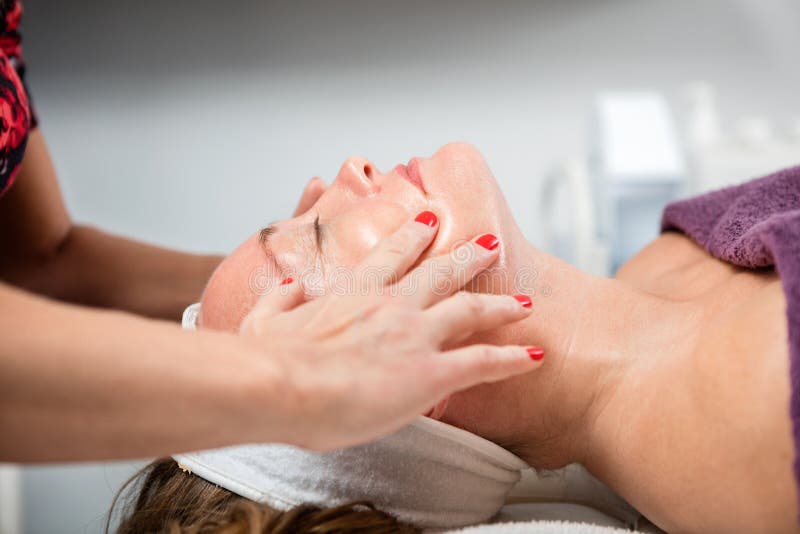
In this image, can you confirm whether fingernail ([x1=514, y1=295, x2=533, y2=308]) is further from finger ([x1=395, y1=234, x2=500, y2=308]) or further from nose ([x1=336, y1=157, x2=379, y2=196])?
nose ([x1=336, y1=157, x2=379, y2=196])

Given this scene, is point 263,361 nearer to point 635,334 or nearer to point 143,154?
point 635,334

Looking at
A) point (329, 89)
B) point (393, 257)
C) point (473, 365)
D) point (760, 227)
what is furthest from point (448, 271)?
point (329, 89)

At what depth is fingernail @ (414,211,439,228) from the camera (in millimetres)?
905

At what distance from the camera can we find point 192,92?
81.4 inches

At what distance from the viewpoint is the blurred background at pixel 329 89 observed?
6.64 ft

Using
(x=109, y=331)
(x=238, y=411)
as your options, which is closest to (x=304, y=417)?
(x=238, y=411)

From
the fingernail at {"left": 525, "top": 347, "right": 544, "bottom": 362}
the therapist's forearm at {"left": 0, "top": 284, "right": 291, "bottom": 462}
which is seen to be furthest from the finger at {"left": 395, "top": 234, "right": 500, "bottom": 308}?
the therapist's forearm at {"left": 0, "top": 284, "right": 291, "bottom": 462}

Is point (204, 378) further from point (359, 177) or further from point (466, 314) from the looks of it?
point (359, 177)

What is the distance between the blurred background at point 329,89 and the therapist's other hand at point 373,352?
50.8 inches

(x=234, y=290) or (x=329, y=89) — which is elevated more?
(x=329, y=89)

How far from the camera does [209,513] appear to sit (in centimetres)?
88

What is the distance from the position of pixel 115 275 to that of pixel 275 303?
0.81 metres

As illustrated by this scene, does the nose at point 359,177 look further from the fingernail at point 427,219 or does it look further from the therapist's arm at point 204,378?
the therapist's arm at point 204,378

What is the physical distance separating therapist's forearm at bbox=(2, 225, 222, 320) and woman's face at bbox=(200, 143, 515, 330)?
1.49 ft
